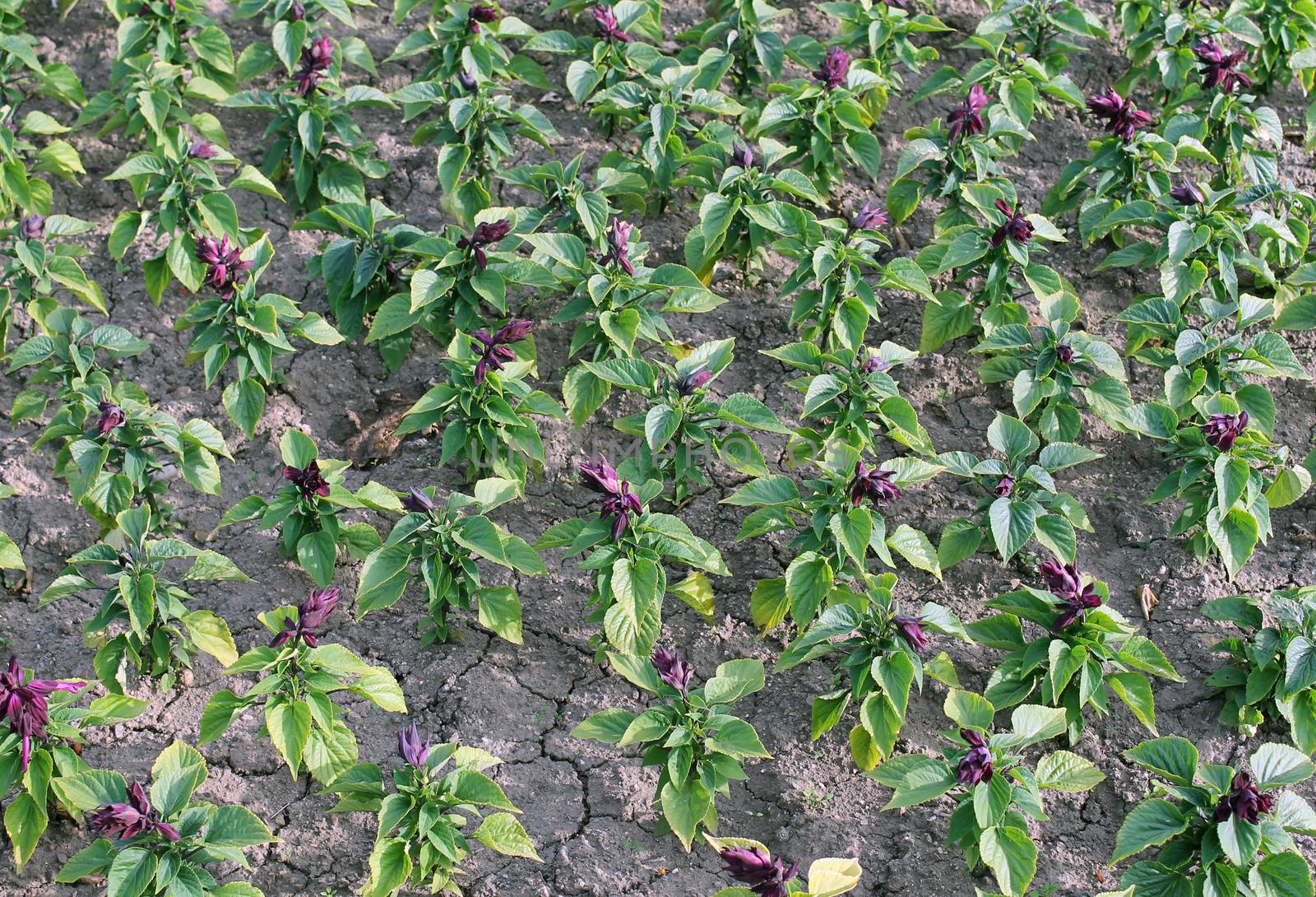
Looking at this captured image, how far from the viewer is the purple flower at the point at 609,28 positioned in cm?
489

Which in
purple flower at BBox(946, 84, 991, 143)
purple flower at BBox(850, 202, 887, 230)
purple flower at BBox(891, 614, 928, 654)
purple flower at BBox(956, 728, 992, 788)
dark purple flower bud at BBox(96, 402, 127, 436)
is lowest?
purple flower at BBox(956, 728, 992, 788)

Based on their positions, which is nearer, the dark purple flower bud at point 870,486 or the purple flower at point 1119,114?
the dark purple flower bud at point 870,486

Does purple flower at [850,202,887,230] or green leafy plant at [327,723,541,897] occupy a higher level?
purple flower at [850,202,887,230]

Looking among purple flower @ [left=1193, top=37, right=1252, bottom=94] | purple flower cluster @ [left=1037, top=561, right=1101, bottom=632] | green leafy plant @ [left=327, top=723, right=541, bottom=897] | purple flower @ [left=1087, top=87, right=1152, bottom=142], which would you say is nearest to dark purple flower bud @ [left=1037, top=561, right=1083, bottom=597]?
purple flower cluster @ [left=1037, top=561, right=1101, bottom=632]

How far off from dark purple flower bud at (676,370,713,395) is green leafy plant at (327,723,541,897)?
117 centimetres

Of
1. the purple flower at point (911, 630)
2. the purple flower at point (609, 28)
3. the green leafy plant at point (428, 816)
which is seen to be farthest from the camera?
the purple flower at point (609, 28)

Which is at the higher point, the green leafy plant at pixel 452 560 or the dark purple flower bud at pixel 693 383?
the dark purple flower bud at pixel 693 383

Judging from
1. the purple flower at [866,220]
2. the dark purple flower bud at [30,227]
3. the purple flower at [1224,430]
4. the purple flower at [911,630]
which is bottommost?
the purple flower at [911,630]

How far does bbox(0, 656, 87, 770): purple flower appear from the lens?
3.13m

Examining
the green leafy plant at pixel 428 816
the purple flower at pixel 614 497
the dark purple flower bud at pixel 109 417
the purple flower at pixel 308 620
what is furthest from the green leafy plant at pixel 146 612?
the purple flower at pixel 614 497

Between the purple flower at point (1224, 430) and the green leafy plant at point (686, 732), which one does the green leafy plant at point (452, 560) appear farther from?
the purple flower at point (1224, 430)

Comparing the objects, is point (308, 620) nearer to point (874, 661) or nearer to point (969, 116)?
point (874, 661)

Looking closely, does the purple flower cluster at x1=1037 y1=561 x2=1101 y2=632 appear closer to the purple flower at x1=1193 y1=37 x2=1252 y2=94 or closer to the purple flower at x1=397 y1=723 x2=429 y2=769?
the purple flower at x1=397 y1=723 x2=429 y2=769

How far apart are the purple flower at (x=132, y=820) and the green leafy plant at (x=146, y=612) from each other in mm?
594
